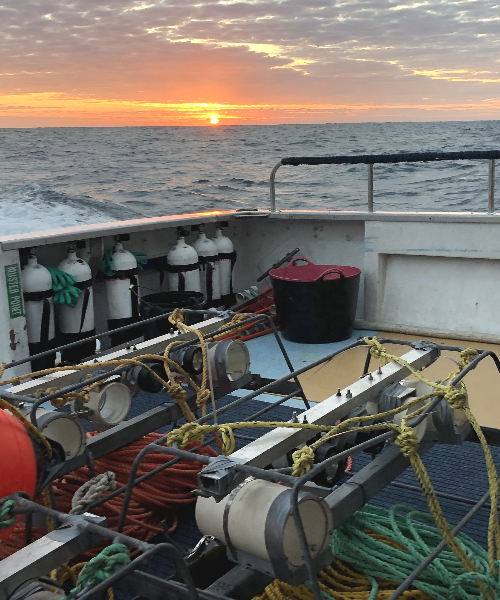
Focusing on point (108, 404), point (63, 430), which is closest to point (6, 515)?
point (63, 430)

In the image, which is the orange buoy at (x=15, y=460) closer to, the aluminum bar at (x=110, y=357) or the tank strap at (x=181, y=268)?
the aluminum bar at (x=110, y=357)

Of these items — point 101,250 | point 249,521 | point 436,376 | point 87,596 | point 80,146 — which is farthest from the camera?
point 80,146

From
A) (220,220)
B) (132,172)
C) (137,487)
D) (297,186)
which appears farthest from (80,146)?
(137,487)

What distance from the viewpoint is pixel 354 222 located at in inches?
195

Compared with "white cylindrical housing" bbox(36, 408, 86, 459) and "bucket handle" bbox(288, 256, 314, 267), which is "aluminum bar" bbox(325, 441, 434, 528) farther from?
"bucket handle" bbox(288, 256, 314, 267)

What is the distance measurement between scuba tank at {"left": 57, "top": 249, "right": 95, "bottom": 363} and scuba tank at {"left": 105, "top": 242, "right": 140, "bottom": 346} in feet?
0.67

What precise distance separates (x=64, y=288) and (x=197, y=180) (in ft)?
78.4

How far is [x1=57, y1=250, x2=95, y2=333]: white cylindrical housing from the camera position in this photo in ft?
13.4

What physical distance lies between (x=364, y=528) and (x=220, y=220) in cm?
330

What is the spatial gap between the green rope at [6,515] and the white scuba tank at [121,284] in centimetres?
307

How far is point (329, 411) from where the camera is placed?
6.07 ft

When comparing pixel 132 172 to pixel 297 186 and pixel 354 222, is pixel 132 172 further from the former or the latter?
pixel 354 222

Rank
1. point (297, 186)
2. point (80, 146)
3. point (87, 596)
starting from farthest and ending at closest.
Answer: point (80, 146), point (297, 186), point (87, 596)

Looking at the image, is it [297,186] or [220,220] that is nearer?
[220,220]
